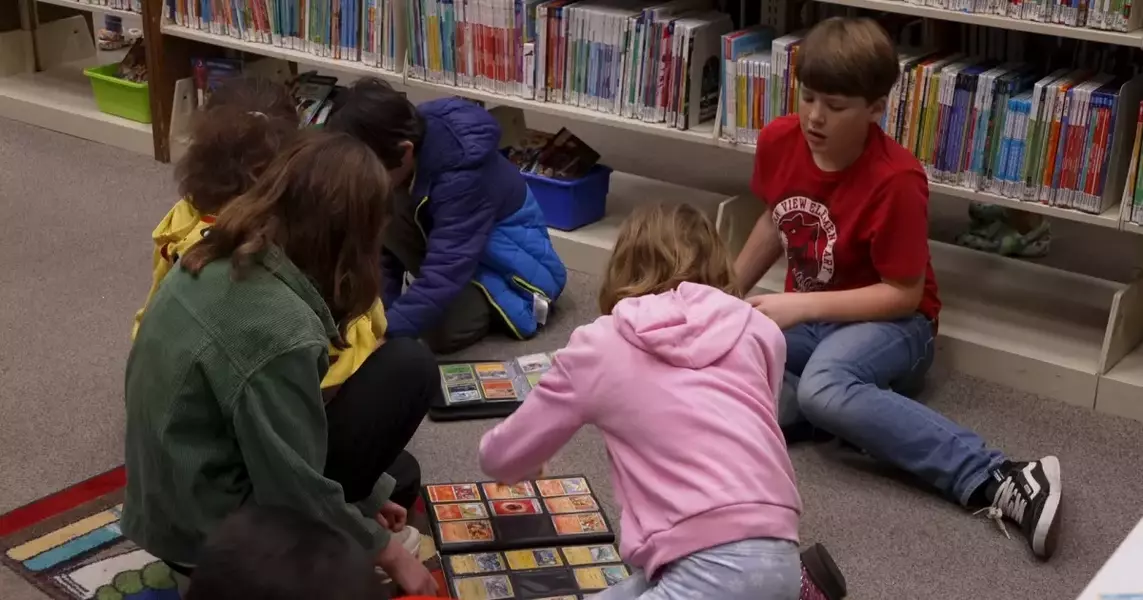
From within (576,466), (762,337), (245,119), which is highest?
(245,119)

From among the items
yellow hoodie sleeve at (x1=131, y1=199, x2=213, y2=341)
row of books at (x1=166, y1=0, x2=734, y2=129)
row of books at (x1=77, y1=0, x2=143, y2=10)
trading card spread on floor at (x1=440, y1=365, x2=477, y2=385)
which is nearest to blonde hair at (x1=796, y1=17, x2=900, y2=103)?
row of books at (x1=166, y1=0, x2=734, y2=129)

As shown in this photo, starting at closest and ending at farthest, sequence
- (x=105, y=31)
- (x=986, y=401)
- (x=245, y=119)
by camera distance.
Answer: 1. (x=245, y=119)
2. (x=986, y=401)
3. (x=105, y=31)

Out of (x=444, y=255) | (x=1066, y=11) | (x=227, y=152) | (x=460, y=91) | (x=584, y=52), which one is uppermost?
(x=1066, y=11)

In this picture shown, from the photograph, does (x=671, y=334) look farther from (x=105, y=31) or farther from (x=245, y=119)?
(x=105, y=31)

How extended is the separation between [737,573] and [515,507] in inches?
25.5

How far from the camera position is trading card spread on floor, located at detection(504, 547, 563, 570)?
1922 mm

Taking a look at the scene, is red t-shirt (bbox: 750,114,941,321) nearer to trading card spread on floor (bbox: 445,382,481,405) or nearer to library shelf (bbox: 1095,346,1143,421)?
library shelf (bbox: 1095,346,1143,421)

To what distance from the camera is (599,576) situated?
190cm

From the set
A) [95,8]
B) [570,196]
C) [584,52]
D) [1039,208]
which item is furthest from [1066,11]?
[95,8]

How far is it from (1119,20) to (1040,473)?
0.85 metres

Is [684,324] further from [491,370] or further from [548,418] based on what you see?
[491,370]

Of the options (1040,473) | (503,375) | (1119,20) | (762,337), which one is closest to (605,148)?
(503,375)

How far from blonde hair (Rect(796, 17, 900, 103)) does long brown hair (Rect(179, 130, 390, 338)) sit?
934mm

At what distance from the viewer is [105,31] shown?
15.8 feet
